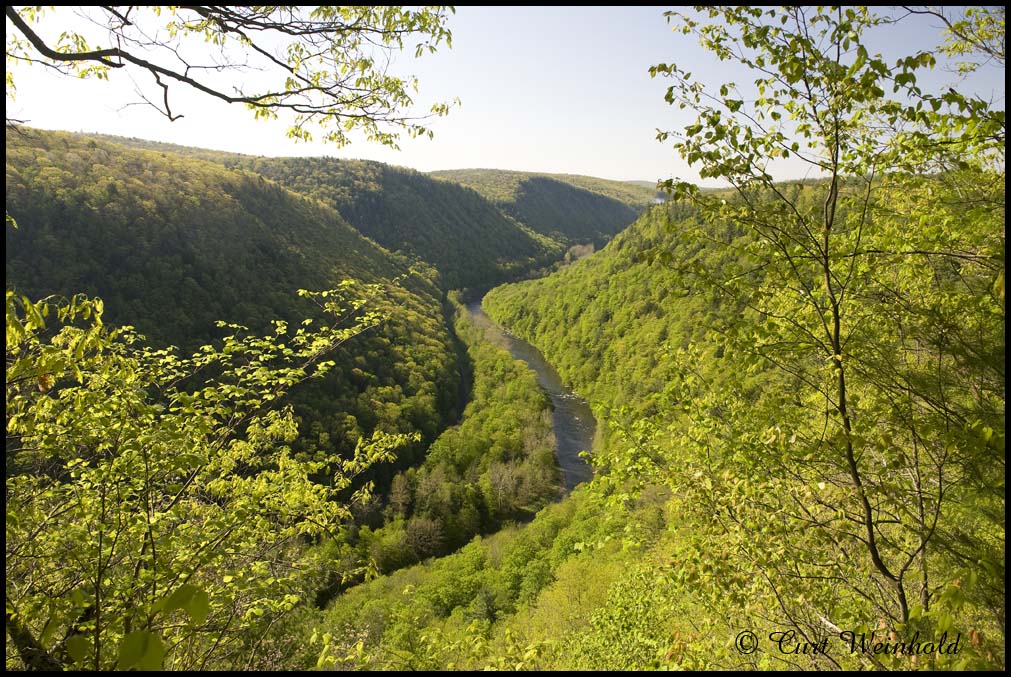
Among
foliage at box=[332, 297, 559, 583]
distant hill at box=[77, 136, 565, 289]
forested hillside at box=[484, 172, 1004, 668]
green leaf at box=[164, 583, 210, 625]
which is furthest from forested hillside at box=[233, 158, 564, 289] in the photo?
green leaf at box=[164, 583, 210, 625]

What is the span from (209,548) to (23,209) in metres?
61.1

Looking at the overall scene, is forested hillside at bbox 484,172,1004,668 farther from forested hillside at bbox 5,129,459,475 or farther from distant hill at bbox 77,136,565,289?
distant hill at bbox 77,136,565,289

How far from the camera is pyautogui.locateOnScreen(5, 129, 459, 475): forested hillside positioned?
43.8 metres

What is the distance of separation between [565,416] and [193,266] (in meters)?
44.0

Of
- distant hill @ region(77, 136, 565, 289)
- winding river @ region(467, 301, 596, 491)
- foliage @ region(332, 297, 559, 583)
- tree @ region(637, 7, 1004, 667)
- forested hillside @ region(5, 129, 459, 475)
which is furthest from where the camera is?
distant hill @ region(77, 136, 565, 289)

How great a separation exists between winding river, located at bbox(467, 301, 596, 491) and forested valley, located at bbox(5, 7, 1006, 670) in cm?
207

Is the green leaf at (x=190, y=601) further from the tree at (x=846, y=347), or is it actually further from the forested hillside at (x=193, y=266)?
the forested hillside at (x=193, y=266)

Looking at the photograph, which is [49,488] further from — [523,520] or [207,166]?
[207,166]

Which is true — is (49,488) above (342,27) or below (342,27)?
below

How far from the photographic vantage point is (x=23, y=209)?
46.3 metres

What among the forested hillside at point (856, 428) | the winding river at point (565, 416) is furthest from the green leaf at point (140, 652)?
the winding river at point (565, 416)

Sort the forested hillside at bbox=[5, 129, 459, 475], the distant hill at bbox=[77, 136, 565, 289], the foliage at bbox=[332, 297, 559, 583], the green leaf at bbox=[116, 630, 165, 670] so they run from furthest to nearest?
the distant hill at bbox=[77, 136, 565, 289], the forested hillside at bbox=[5, 129, 459, 475], the foliage at bbox=[332, 297, 559, 583], the green leaf at bbox=[116, 630, 165, 670]

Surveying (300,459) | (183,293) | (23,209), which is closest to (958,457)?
(300,459)

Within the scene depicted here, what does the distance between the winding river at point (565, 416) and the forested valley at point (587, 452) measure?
2.07 metres
